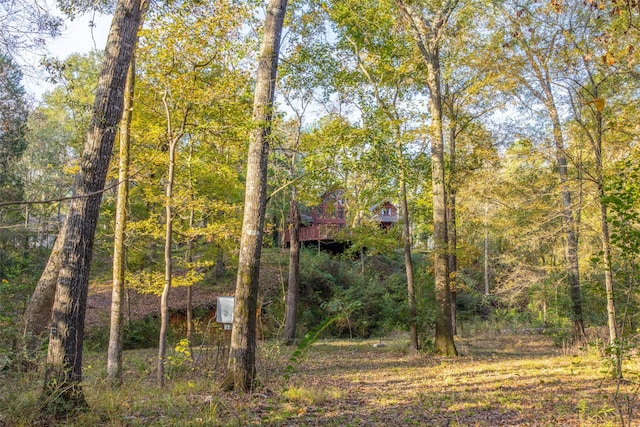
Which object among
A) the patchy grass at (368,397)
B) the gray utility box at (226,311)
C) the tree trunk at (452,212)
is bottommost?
the patchy grass at (368,397)

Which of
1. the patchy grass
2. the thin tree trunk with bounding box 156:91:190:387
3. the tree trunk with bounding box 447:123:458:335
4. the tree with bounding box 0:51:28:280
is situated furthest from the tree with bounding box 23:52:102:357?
the tree trunk with bounding box 447:123:458:335

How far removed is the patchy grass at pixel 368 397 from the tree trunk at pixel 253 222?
0.44m

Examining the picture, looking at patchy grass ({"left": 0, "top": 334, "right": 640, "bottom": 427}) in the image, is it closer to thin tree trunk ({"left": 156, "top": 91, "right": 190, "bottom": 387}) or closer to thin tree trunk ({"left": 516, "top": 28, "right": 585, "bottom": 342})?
thin tree trunk ({"left": 156, "top": 91, "right": 190, "bottom": 387})

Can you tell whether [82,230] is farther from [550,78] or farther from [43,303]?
[550,78]

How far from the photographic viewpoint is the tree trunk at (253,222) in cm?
616

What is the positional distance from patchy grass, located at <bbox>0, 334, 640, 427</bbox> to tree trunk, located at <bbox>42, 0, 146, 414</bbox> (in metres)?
0.28

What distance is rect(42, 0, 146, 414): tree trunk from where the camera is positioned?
428 centimetres

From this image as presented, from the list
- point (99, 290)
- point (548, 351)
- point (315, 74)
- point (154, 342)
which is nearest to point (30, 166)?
point (99, 290)

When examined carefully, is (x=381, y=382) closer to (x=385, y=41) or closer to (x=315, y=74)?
(x=315, y=74)

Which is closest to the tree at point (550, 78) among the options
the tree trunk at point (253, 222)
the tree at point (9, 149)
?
the tree trunk at point (253, 222)

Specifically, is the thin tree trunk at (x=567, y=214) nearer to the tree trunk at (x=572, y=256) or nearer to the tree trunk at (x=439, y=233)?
the tree trunk at (x=572, y=256)

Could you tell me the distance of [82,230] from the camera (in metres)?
4.62

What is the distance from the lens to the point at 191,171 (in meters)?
12.3

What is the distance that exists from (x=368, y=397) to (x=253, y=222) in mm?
3126
